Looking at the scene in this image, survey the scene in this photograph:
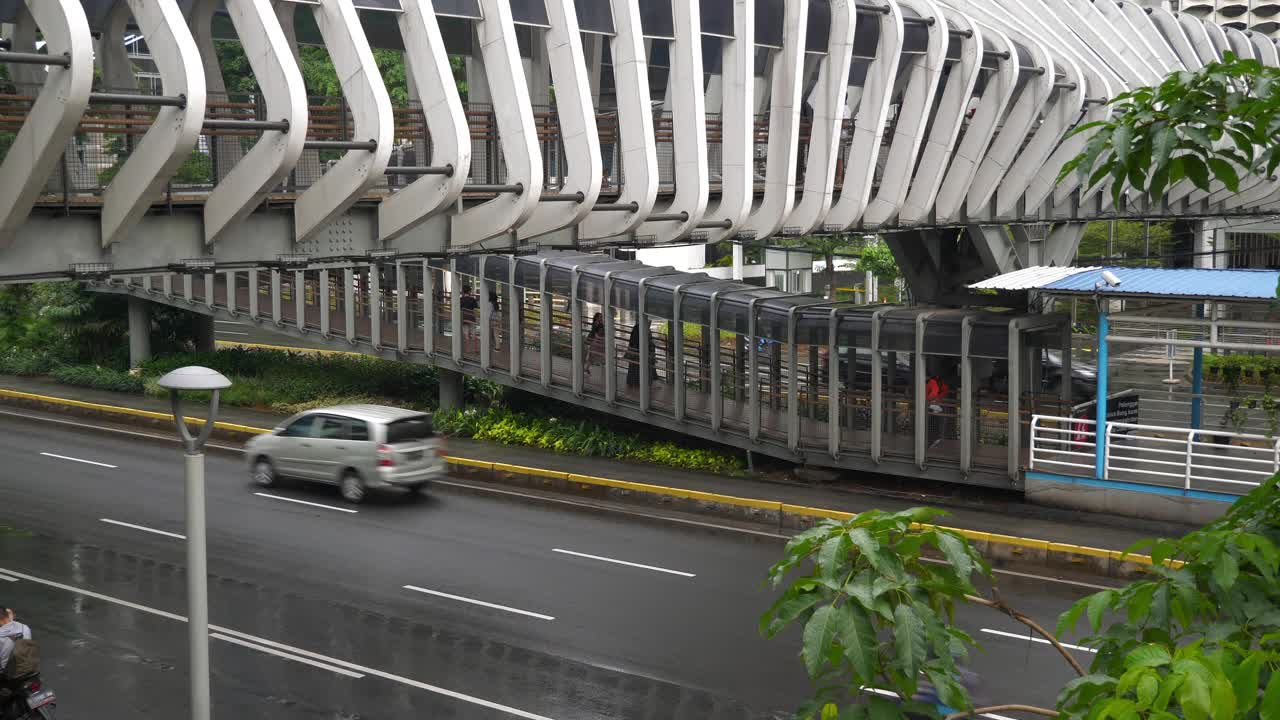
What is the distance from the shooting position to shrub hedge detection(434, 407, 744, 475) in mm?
24297

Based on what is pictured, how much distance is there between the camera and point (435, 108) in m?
15.5

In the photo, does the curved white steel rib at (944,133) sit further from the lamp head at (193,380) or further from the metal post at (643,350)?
the lamp head at (193,380)

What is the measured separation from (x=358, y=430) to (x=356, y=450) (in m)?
0.33

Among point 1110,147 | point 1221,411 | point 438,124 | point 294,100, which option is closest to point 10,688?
point 294,100

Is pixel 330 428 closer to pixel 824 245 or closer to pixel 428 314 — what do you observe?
pixel 428 314

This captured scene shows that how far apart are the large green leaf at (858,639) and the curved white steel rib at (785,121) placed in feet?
55.1

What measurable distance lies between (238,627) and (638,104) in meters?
8.38

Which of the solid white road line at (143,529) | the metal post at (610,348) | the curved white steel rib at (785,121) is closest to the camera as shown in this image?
the solid white road line at (143,529)

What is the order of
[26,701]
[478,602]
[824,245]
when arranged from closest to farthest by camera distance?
[26,701], [478,602], [824,245]

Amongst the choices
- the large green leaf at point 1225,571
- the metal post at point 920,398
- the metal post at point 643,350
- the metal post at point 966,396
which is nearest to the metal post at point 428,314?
the metal post at point 643,350

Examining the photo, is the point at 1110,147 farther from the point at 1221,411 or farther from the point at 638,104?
the point at 1221,411

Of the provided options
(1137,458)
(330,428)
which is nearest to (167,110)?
(330,428)

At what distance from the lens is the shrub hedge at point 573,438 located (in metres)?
24.3

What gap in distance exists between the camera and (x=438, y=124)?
15.5m
